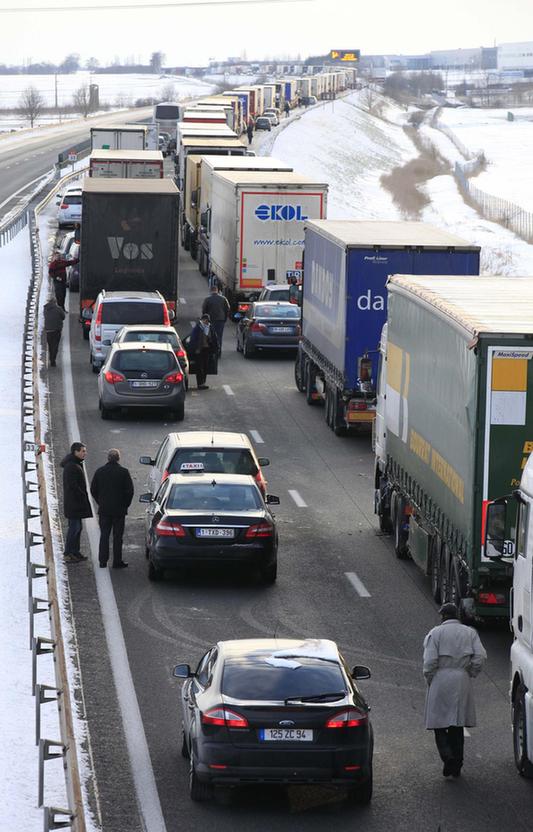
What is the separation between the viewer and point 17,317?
44469 mm

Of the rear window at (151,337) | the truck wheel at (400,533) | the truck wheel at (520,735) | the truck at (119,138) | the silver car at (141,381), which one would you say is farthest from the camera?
the truck at (119,138)

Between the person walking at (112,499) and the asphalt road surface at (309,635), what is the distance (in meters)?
0.42

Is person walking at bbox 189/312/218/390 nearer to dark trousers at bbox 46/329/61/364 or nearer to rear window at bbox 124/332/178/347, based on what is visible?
rear window at bbox 124/332/178/347

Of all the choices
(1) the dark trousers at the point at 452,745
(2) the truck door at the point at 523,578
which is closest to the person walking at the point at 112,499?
(2) the truck door at the point at 523,578

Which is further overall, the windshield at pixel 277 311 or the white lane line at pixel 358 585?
the windshield at pixel 277 311

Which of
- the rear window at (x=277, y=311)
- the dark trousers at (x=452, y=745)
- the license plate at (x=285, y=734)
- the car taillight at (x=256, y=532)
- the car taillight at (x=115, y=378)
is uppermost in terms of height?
the license plate at (x=285, y=734)

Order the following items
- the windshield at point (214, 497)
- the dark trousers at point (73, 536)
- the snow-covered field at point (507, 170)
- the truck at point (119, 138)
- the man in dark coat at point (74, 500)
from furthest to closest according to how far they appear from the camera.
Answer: the snow-covered field at point (507, 170) < the truck at point (119, 138) < the dark trousers at point (73, 536) < the man in dark coat at point (74, 500) < the windshield at point (214, 497)

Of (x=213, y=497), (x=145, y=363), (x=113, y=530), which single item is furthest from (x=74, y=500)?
(x=145, y=363)

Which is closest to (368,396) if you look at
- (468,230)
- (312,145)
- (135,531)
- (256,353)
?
(135,531)

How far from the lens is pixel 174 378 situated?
29.7 metres

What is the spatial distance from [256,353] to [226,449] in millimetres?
19481

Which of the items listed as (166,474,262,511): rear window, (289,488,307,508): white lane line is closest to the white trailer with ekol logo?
(289,488,307,508): white lane line

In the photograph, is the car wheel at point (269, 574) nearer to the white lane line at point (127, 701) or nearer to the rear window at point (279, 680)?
the white lane line at point (127, 701)

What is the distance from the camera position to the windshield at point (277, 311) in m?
38.4
